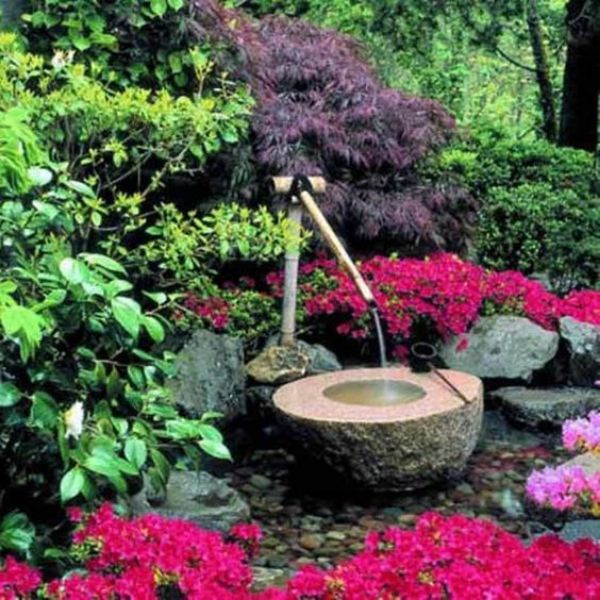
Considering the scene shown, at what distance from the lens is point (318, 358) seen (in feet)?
17.3

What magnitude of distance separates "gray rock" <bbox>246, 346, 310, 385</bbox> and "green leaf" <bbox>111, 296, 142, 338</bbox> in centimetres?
262

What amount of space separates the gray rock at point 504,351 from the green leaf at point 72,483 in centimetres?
340

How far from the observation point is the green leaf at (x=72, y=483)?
7.48 feet

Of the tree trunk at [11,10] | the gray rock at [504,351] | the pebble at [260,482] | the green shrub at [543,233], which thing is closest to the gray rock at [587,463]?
the gray rock at [504,351]

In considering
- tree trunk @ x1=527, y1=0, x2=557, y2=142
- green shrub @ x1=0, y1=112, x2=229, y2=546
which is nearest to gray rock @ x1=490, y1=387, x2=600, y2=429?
green shrub @ x1=0, y1=112, x2=229, y2=546

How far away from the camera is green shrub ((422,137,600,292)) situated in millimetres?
6910

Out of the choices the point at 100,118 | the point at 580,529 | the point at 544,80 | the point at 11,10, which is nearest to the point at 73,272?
the point at 100,118

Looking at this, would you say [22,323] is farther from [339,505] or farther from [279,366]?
[279,366]

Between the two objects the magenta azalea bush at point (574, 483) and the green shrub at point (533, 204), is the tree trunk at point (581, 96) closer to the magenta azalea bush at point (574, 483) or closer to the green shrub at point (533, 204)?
the green shrub at point (533, 204)

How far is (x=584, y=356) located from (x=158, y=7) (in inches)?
117

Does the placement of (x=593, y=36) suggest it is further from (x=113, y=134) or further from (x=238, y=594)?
(x=238, y=594)

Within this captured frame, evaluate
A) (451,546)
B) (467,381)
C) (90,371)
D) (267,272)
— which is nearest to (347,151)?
(267,272)

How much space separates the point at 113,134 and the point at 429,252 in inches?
104

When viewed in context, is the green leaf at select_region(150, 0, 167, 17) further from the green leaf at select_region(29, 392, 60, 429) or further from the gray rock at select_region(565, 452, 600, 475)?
the green leaf at select_region(29, 392, 60, 429)
